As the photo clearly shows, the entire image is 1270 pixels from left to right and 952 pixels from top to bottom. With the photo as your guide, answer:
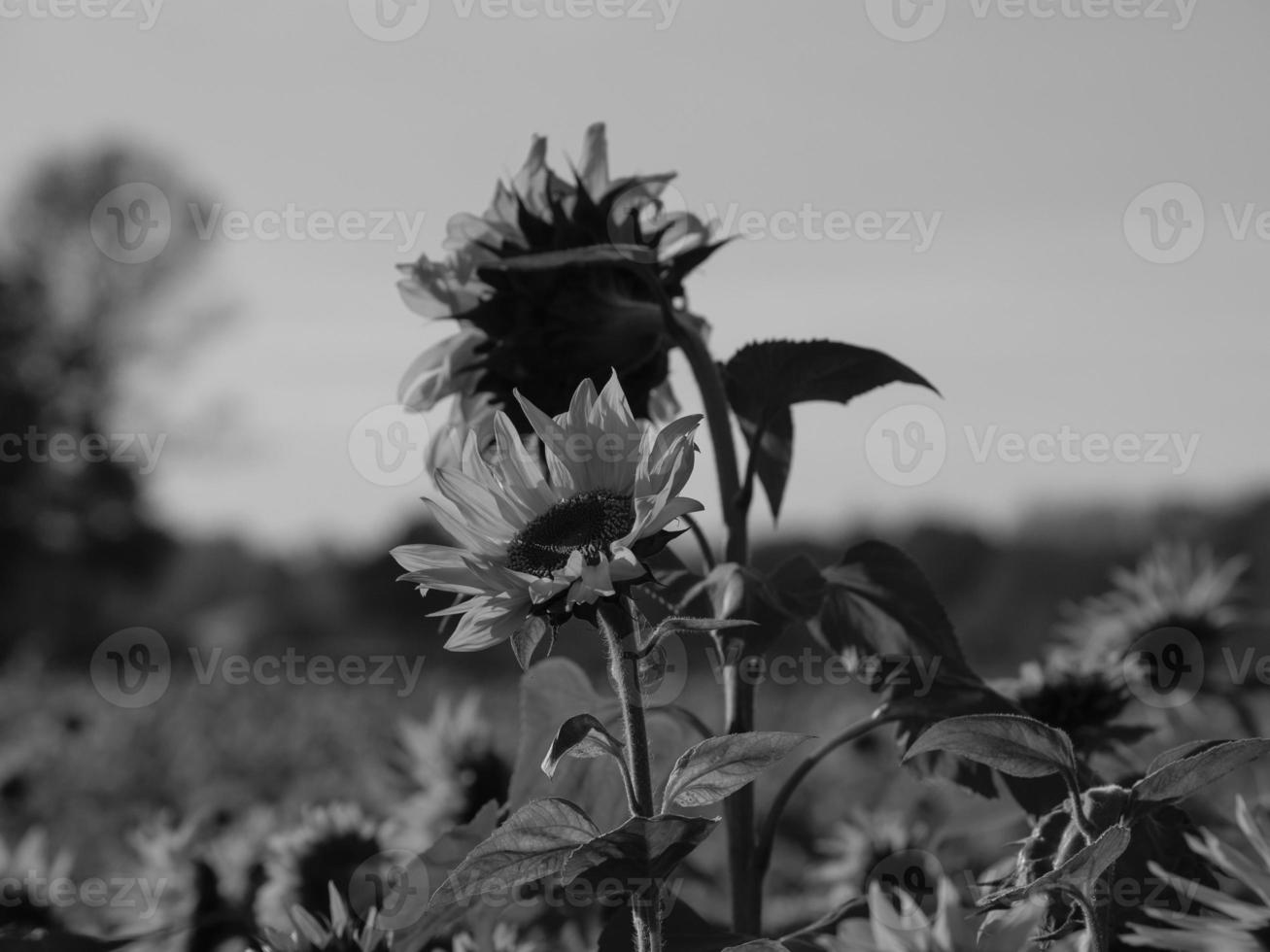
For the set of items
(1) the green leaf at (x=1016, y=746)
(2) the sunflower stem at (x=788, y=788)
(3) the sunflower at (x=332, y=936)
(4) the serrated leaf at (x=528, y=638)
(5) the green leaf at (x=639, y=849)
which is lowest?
(3) the sunflower at (x=332, y=936)

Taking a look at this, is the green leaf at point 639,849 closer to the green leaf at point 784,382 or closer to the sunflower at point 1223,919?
the sunflower at point 1223,919

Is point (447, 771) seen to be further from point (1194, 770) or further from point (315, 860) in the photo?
point (1194, 770)

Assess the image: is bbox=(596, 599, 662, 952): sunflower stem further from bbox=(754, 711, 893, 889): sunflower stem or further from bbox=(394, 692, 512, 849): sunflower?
bbox=(394, 692, 512, 849): sunflower

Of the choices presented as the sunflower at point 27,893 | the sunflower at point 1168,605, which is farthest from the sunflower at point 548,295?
the sunflower at point 1168,605

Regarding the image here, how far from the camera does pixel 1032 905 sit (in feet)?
3.05

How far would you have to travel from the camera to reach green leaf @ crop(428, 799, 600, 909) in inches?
24.5

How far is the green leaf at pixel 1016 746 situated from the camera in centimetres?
69

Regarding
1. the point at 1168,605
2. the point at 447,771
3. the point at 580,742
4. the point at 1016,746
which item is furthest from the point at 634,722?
the point at 1168,605

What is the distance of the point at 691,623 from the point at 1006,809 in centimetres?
68

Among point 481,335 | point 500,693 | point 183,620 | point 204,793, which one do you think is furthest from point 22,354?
point 481,335

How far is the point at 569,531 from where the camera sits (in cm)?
68

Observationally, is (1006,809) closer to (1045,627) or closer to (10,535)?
(1045,627)

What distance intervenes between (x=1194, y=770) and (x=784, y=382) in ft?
1.35

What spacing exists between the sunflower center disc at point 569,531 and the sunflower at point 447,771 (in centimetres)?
80
